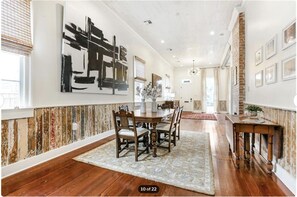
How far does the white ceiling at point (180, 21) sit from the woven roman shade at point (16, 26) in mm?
2170

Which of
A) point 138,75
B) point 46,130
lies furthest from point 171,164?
point 138,75

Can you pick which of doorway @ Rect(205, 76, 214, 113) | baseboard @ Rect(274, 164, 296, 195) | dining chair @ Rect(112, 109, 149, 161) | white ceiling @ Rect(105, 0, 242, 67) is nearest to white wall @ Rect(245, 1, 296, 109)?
baseboard @ Rect(274, 164, 296, 195)

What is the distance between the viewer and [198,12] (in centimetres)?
423

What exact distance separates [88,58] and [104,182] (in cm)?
259

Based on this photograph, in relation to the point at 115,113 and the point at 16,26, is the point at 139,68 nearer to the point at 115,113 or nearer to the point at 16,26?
the point at 115,113

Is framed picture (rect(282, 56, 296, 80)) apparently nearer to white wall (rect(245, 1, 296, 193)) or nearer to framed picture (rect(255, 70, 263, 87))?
white wall (rect(245, 1, 296, 193))

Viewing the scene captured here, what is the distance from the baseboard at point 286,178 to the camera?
1743 mm

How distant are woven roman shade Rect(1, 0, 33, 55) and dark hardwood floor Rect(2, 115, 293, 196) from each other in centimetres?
177

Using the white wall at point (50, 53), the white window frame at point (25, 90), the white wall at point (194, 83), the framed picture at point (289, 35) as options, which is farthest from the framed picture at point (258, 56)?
the white wall at point (194, 83)

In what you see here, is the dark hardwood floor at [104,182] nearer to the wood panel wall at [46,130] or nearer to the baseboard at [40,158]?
the baseboard at [40,158]

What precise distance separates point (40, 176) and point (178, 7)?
4.52 metres

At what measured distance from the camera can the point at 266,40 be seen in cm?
263

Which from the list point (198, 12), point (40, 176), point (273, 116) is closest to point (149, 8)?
point (198, 12)

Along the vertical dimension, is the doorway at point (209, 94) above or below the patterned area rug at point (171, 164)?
above
